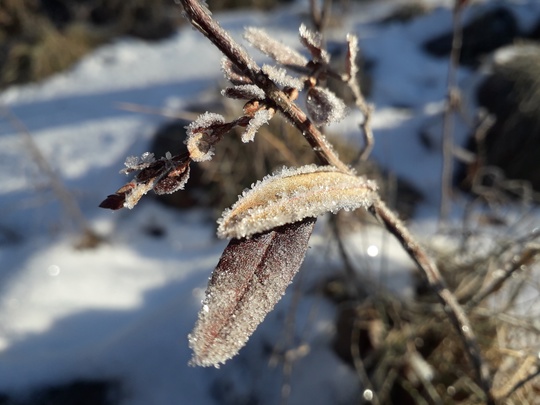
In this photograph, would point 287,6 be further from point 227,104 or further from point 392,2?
point 227,104

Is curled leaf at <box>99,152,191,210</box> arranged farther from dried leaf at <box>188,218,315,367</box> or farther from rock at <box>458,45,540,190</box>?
rock at <box>458,45,540,190</box>


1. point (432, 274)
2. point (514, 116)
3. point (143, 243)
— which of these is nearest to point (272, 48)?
point (432, 274)

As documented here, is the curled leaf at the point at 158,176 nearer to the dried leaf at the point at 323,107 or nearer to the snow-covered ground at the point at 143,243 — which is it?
the dried leaf at the point at 323,107

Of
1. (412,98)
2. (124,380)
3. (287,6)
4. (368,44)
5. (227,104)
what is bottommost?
(124,380)

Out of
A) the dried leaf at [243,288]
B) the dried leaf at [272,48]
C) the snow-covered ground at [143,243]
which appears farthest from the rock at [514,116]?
Result: the dried leaf at [243,288]

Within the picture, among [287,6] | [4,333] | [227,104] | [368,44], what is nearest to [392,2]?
[287,6]

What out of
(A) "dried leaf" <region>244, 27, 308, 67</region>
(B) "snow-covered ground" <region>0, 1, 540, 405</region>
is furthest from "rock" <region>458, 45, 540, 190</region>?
(A) "dried leaf" <region>244, 27, 308, 67</region>
